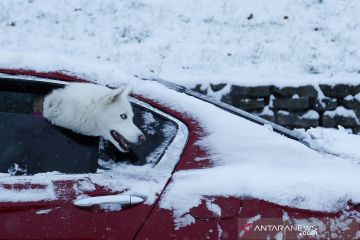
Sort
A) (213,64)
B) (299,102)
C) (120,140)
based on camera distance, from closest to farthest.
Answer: (120,140)
(299,102)
(213,64)

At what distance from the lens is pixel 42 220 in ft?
7.17

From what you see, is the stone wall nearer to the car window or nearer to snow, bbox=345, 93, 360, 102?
snow, bbox=345, 93, 360, 102

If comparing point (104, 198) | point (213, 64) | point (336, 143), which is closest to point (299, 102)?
point (213, 64)

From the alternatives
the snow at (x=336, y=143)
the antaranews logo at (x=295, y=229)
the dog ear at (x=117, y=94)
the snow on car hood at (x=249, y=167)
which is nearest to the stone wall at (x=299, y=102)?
the snow at (x=336, y=143)

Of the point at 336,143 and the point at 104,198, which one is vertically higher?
the point at 336,143

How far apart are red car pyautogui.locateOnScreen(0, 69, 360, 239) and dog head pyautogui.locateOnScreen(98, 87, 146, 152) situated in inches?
2.5

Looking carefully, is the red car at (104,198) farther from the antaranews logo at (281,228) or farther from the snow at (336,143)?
the snow at (336,143)

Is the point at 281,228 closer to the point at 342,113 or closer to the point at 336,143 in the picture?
the point at 336,143

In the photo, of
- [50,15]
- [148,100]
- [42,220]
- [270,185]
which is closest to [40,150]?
[42,220]

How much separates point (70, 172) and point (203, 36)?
22.9ft

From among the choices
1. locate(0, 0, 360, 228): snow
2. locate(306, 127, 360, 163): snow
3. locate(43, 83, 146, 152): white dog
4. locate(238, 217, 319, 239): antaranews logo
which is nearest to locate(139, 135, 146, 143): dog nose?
locate(43, 83, 146, 152): white dog

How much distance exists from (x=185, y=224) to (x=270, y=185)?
1.46 ft

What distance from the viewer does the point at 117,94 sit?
2.60m

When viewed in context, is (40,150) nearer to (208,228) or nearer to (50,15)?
A: (208,228)
